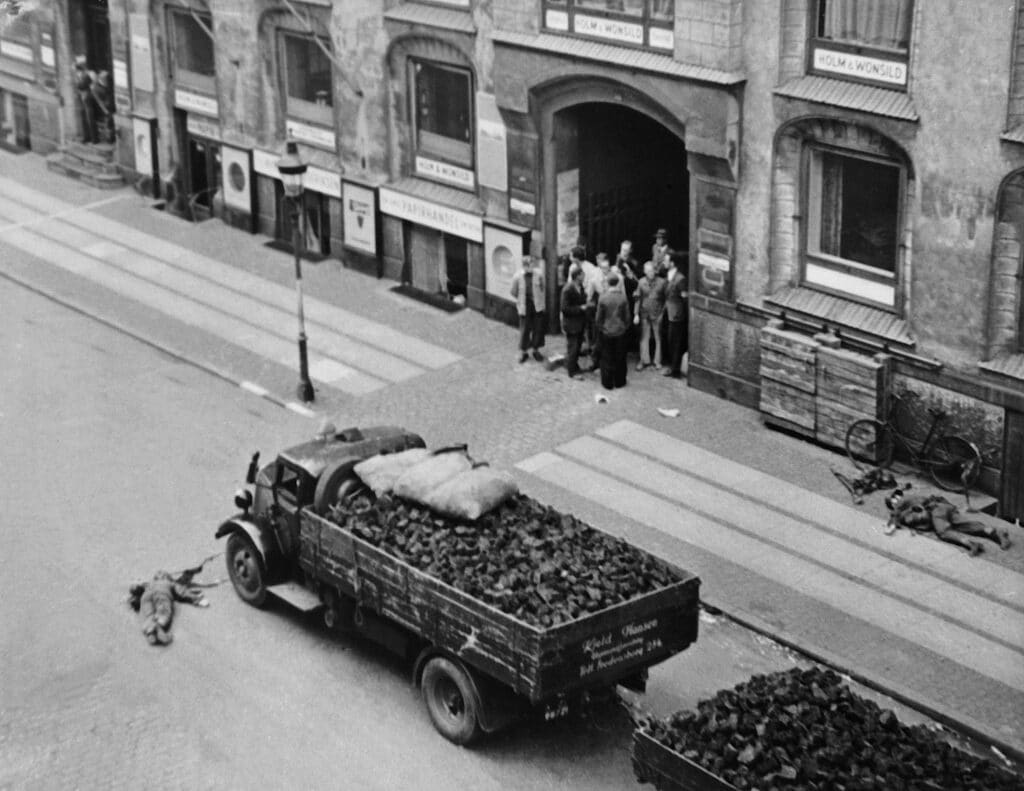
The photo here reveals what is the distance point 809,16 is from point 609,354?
20.2 ft

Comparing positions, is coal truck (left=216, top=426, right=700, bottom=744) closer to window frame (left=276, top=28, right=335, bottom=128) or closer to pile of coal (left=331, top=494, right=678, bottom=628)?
pile of coal (left=331, top=494, right=678, bottom=628)

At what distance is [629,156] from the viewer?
31719 mm

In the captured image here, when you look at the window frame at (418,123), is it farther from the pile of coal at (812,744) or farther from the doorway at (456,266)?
the pile of coal at (812,744)

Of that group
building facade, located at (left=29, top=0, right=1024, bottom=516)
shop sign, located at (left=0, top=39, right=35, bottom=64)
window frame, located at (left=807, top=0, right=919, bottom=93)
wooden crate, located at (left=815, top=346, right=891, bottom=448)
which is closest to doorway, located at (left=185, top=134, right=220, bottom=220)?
building facade, located at (left=29, top=0, right=1024, bottom=516)

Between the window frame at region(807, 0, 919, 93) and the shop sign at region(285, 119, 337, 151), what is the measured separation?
1214 cm

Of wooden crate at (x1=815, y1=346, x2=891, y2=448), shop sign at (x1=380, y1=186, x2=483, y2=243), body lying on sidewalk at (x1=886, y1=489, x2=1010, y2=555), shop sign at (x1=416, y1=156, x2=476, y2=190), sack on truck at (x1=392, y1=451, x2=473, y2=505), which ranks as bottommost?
body lying on sidewalk at (x1=886, y1=489, x2=1010, y2=555)

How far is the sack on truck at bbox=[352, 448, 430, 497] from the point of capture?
20969 millimetres

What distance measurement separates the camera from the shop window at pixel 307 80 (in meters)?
35.4

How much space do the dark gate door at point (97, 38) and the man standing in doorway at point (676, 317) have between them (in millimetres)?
18632

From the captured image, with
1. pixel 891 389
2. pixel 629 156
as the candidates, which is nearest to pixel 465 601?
pixel 891 389

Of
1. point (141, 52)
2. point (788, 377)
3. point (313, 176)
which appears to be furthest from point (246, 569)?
point (141, 52)

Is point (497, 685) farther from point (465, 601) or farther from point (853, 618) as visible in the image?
point (853, 618)

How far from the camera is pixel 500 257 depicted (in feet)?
105

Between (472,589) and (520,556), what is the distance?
790mm
